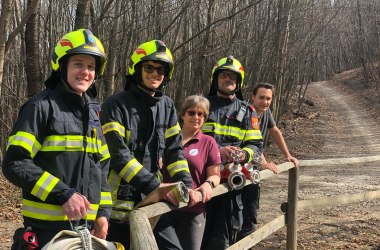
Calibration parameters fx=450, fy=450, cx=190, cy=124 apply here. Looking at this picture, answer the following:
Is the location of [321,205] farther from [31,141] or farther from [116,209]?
[31,141]

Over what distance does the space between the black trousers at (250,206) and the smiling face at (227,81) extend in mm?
1203

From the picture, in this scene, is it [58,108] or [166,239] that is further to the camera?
[166,239]

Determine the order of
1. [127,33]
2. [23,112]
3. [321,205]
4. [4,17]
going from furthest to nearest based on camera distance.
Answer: [127,33] → [321,205] → [4,17] → [23,112]

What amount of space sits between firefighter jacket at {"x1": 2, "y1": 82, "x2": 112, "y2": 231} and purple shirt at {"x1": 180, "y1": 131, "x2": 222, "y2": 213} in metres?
1.08

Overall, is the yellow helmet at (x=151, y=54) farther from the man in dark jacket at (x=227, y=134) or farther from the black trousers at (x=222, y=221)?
the black trousers at (x=222, y=221)

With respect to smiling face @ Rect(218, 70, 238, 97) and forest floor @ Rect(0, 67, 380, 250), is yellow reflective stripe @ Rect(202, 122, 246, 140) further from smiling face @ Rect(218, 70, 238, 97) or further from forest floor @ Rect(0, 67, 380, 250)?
forest floor @ Rect(0, 67, 380, 250)

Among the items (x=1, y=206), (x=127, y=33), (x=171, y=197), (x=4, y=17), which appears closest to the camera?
(x=171, y=197)

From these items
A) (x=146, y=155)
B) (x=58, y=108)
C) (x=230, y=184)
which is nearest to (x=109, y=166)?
(x=146, y=155)

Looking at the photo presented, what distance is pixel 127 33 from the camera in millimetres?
9961

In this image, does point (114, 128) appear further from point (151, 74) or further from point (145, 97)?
point (151, 74)

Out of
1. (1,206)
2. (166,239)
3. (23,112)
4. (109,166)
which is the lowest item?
(1,206)

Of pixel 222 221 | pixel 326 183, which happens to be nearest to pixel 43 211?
pixel 222 221

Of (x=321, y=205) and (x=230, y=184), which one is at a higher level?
(x=230, y=184)

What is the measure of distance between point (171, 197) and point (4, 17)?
3761mm
